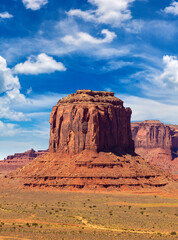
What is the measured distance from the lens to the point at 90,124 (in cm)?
11000

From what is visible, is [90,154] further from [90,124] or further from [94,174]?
[94,174]

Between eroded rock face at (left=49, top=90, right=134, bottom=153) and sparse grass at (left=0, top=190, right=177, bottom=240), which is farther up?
eroded rock face at (left=49, top=90, right=134, bottom=153)

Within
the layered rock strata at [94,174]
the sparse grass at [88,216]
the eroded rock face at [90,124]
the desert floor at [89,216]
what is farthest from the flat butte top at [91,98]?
the sparse grass at [88,216]

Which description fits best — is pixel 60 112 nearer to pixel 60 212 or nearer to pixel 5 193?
pixel 5 193

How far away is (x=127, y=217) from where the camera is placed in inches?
2329

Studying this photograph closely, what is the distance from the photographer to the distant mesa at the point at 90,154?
3861 inches

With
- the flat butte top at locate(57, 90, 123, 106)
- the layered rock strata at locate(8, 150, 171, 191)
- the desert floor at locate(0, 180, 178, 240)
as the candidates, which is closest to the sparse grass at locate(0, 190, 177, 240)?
the desert floor at locate(0, 180, 178, 240)

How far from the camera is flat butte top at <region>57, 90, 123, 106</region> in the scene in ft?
380

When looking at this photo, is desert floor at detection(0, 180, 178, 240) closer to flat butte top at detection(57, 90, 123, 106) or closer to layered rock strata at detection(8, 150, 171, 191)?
layered rock strata at detection(8, 150, 171, 191)

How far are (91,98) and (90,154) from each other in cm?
1884

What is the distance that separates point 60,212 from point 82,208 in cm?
685

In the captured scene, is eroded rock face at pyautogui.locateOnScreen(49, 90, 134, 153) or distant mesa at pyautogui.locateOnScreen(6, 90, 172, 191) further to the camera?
eroded rock face at pyautogui.locateOnScreen(49, 90, 134, 153)

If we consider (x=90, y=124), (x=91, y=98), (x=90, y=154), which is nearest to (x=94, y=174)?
(x=90, y=154)

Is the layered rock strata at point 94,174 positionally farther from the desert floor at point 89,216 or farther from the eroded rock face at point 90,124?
the desert floor at point 89,216
